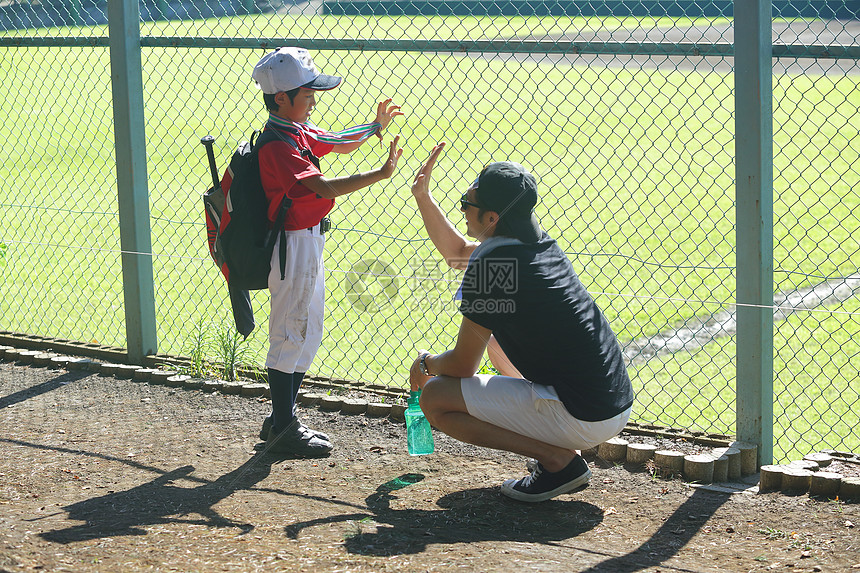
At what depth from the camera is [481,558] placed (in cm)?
319

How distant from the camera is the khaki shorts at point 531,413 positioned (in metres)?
3.62

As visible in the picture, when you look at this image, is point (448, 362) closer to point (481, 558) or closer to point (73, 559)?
point (481, 558)

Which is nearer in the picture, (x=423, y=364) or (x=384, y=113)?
(x=423, y=364)

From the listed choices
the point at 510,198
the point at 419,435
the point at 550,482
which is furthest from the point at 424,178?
the point at 550,482

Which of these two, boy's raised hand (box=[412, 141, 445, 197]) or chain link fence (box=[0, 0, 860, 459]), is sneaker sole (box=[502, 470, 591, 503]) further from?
boy's raised hand (box=[412, 141, 445, 197])

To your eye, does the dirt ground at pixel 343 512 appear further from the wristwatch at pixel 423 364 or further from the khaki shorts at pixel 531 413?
the wristwatch at pixel 423 364

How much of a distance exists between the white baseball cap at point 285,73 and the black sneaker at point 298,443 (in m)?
1.53

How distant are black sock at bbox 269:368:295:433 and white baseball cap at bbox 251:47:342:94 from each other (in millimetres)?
1294

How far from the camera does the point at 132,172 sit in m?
5.38

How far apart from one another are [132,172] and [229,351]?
119 centimetres

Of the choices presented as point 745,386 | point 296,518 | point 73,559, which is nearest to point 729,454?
point 745,386

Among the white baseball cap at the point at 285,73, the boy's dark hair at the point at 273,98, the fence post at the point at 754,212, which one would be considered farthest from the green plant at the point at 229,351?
the fence post at the point at 754,212

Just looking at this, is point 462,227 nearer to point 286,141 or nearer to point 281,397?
point 281,397

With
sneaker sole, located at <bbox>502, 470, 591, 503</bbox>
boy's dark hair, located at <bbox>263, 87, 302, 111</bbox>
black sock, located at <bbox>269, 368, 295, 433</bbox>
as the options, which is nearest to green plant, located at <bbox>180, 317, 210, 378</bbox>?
black sock, located at <bbox>269, 368, 295, 433</bbox>
